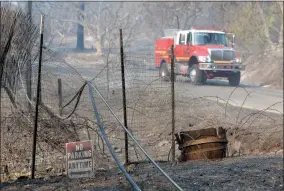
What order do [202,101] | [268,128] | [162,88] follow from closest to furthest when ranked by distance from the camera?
[162,88], [268,128], [202,101]

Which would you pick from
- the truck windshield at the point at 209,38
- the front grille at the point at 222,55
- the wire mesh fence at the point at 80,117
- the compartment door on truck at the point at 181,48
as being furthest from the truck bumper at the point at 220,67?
the wire mesh fence at the point at 80,117

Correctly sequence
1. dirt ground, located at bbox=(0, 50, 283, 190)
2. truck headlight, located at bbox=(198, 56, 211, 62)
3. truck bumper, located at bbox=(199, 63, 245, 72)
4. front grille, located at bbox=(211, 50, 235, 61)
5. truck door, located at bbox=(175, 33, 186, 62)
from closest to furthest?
dirt ground, located at bbox=(0, 50, 283, 190), truck bumper, located at bbox=(199, 63, 245, 72), truck headlight, located at bbox=(198, 56, 211, 62), front grille, located at bbox=(211, 50, 235, 61), truck door, located at bbox=(175, 33, 186, 62)

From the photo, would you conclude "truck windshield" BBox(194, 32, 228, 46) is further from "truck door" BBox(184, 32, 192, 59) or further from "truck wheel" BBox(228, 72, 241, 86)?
"truck wheel" BBox(228, 72, 241, 86)

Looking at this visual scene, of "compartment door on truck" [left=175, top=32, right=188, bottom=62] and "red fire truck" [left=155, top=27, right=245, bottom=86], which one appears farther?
"compartment door on truck" [left=175, top=32, right=188, bottom=62]

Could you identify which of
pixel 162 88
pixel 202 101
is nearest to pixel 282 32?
pixel 202 101

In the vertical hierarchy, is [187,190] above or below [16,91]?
below

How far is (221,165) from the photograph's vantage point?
29.6 ft

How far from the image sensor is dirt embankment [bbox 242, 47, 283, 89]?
3303 centimetres

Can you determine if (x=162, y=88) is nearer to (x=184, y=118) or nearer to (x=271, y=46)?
(x=184, y=118)

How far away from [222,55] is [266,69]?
8.05 metres

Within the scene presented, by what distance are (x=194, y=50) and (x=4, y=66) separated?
19409 mm

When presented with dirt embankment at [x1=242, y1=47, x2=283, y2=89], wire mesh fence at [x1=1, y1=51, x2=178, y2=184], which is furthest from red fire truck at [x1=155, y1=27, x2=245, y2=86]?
wire mesh fence at [x1=1, y1=51, x2=178, y2=184]

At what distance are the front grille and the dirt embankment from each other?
13.3ft

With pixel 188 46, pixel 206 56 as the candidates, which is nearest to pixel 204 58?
pixel 206 56
